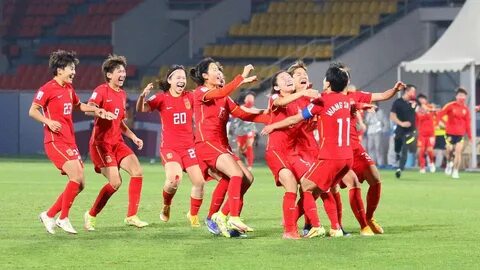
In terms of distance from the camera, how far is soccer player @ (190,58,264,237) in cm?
1485

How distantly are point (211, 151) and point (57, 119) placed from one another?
66.4 inches

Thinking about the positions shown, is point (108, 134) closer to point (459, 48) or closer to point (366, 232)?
point (366, 232)

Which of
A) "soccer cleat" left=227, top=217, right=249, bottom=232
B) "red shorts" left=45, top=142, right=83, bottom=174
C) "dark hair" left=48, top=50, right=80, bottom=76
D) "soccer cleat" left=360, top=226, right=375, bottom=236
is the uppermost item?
"dark hair" left=48, top=50, right=80, bottom=76

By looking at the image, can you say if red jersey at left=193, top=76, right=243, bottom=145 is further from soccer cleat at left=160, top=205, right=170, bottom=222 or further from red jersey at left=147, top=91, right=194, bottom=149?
soccer cleat at left=160, top=205, right=170, bottom=222

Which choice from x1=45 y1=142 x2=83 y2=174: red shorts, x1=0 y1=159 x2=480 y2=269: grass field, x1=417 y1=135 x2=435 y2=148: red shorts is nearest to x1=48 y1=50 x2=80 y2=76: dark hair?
x1=45 y1=142 x2=83 y2=174: red shorts

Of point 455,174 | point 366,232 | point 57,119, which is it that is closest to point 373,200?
point 366,232

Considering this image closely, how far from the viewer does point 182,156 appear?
16.5 meters

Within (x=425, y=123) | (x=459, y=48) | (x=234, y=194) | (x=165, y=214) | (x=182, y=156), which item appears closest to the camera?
(x=234, y=194)

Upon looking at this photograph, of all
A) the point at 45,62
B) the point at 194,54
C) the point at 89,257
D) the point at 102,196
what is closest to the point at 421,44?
the point at 194,54

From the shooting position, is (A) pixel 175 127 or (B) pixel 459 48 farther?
(B) pixel 459 48

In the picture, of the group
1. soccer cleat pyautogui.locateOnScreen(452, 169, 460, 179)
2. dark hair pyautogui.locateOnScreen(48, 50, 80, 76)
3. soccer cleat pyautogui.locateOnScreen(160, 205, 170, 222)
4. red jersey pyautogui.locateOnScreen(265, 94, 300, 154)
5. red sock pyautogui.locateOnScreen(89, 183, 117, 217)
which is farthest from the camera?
soccer cleat pyautogui.locateOnScreen(452, 169, 460, 179)

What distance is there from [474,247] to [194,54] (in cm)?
3272

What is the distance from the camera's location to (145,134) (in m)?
40.8

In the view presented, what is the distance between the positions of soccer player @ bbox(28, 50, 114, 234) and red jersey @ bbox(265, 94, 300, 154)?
1.74 m
